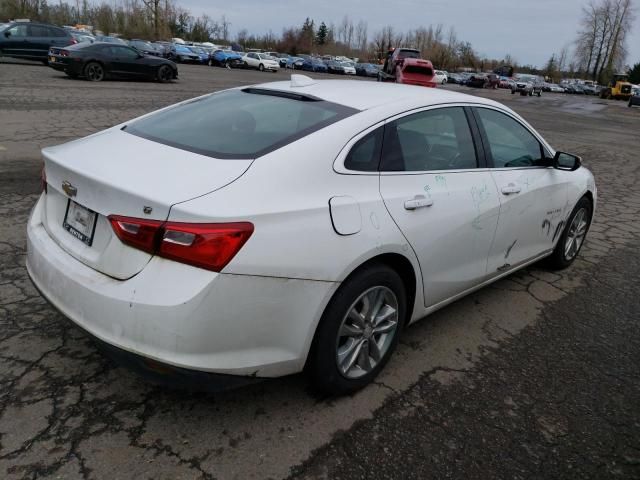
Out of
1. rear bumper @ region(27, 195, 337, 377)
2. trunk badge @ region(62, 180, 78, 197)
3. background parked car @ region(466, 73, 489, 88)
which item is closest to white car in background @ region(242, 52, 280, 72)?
background parked car @ region(466, 73, 489, 88)

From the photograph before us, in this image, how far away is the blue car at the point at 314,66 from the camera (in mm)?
55625

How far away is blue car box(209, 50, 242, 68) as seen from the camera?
4197 cm

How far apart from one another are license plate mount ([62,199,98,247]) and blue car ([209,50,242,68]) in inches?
1677

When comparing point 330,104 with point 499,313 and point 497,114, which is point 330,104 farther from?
point 499,313

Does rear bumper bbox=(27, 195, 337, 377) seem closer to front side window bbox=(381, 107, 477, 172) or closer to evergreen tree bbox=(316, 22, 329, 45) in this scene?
front side window bbox=(381, 107, 477, 172)

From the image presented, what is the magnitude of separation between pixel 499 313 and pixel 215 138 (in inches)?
97.6

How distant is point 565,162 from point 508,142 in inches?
25.7

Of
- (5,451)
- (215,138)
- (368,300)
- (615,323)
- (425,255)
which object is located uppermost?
(215,138)

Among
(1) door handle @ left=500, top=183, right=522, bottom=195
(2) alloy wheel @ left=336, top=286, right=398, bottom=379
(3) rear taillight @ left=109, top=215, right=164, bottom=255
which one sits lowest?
(2) alloy wheel @ left=336, top=286, right=398, bottom=379

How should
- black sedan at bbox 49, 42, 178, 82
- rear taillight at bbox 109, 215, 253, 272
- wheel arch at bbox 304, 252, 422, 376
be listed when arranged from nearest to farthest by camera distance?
rear taillight at bbox 109, 215, 253, 272, wheel arch at bbox 304, 252, 422, 376, black sedan at bbox 49, 42, 178, 82

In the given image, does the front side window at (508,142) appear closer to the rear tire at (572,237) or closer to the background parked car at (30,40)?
the rear tire at (572,237)

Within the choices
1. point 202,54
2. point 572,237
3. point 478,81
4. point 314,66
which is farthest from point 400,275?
point 314,66

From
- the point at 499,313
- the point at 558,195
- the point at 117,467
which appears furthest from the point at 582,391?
the point at 117,467

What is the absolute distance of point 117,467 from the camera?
2.13 metres
